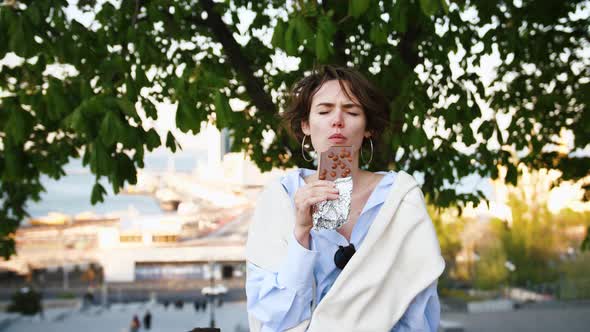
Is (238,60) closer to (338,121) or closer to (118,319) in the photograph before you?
(338,121)

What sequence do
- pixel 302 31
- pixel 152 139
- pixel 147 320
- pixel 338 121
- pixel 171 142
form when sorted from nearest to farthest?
pixel 338 121 < pixel 302 31 < pixel 152 139 < pixel 171 142 < pixel 147 320

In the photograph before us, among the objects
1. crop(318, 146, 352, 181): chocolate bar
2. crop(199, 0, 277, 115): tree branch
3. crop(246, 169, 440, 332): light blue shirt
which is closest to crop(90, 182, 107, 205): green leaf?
crop(199, 0, 277, 115): tree branch

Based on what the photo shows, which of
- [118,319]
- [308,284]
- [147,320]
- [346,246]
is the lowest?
[118,319]

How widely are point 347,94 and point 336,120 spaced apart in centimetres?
10

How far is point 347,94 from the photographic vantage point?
7.41ft

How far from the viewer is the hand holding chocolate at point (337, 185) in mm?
1991

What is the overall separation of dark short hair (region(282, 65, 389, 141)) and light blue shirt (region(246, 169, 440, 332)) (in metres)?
0.21

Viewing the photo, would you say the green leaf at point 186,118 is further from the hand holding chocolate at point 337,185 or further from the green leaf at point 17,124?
the hand holding chocolate at point 337,185

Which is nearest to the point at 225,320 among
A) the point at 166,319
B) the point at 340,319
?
the point at 166,319

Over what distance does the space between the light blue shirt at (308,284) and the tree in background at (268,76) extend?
1.56m

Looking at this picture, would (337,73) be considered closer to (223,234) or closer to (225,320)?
(225,320)

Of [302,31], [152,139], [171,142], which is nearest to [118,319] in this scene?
[171,142]

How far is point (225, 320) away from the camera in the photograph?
54.4 meters

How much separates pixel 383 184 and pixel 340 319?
0.48m
